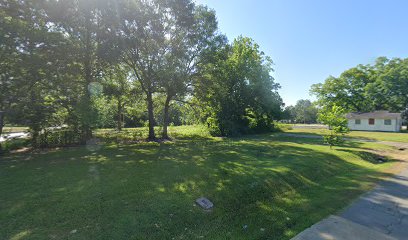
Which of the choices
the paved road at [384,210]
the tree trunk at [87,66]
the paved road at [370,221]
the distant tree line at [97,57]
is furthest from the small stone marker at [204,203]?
the tree trunk at [87,66]

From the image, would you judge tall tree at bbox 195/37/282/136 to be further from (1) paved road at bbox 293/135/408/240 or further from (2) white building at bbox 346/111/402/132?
(2) white building at bbox 346/111/402/132

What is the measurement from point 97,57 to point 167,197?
11.3m

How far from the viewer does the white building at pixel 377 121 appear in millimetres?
32156

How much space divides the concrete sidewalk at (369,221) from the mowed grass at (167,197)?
262 mm

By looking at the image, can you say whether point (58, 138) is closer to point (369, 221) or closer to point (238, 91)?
point (369, 221)

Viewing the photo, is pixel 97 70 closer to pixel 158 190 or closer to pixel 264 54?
pixel 158 190

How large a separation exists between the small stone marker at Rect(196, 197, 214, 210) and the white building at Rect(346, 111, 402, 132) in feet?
126

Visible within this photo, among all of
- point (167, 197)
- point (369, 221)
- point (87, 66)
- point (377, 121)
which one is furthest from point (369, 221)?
point (377, 121)

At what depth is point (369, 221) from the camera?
4.50 metres

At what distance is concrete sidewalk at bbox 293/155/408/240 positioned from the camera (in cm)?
A: 393

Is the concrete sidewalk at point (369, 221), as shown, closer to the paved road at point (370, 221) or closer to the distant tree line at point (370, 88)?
the paved road at point (370, 221)

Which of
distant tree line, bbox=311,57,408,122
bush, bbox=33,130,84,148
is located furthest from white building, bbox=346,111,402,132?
bush, bbox=33,130,84,148

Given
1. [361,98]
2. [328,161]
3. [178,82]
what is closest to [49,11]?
[178,82]

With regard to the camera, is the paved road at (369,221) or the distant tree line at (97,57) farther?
the distant tree line at (97,57)
